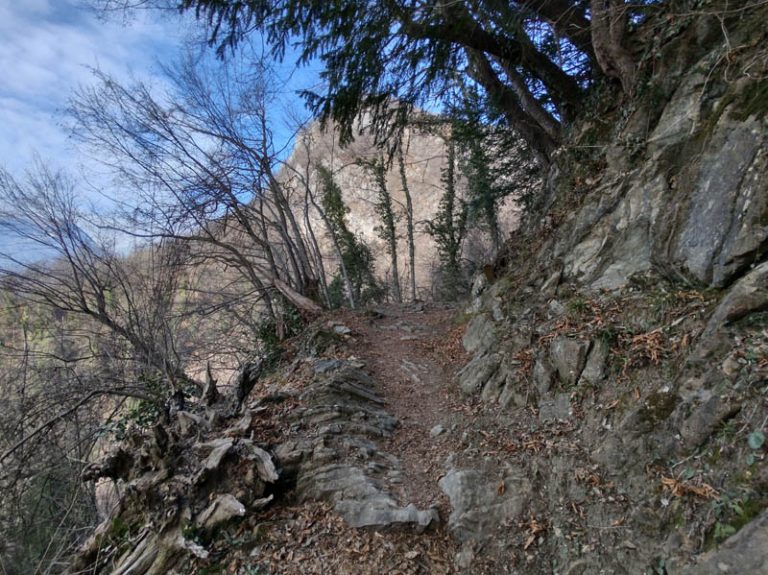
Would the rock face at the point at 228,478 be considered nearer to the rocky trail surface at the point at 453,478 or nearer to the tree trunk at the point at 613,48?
the rocky trail surface at the point at 453,478

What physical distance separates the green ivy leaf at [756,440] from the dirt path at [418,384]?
2162 millimetres

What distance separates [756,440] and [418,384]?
14.3 feet

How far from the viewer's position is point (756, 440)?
2053mm

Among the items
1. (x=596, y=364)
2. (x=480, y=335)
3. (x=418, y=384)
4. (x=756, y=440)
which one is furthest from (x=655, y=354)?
(x=418, y=384)

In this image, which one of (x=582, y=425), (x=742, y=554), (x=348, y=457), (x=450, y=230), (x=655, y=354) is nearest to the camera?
(x=742, y=554)

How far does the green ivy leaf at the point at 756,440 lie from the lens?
204cm

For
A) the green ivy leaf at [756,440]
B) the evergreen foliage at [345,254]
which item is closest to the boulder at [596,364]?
the green ivy leaf at [756,440]

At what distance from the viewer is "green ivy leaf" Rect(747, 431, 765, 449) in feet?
6.68

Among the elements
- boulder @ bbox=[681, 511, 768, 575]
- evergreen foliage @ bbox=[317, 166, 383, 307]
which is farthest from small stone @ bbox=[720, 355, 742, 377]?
evergreen foliage @ bbox=[317, 166, 383, 307]

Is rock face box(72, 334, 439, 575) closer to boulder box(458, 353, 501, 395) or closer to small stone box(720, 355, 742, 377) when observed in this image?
boulder box(458, 353, 501, 395)

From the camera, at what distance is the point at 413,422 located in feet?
16.4

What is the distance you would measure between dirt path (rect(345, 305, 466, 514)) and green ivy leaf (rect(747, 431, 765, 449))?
7.09 feet

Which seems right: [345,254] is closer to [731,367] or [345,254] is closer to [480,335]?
[480,335]

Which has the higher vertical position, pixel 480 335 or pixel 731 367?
pixel 480 335
